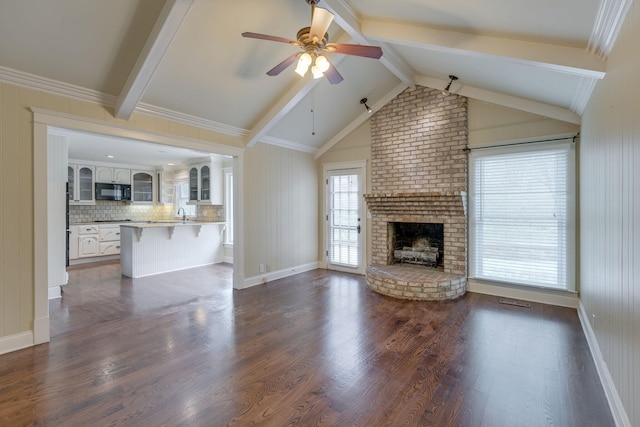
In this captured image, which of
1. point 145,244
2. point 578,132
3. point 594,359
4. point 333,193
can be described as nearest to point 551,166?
point 578,132

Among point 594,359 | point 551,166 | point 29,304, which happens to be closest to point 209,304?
point 29,304

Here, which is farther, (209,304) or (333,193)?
(333,193)

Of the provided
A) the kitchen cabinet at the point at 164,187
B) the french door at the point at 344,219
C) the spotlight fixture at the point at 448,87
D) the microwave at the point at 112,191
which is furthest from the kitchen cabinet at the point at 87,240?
the spotlight fixture at the point at 448,87

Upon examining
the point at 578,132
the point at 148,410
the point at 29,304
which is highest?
the point at 578,132

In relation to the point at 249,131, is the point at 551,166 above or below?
below

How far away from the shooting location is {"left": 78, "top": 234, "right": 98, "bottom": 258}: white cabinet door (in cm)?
719

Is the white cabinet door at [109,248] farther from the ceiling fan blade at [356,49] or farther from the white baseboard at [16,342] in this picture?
the ceiling fan blade at [356,49]

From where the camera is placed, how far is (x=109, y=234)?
7676 mm

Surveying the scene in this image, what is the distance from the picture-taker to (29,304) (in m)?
2.97

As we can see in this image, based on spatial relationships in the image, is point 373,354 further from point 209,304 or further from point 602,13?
point 602,13

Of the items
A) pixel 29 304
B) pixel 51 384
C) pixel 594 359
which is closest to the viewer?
pixel 51 384

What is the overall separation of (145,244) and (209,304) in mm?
2628

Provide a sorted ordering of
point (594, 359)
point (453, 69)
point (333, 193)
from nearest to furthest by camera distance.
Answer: point (594, 359) → point (453, 69) → point (333, 193)

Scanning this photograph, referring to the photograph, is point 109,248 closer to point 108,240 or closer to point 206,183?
point 108,240
